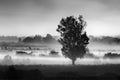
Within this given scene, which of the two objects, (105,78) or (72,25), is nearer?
(105,78)

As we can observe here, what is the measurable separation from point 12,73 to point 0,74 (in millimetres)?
2020

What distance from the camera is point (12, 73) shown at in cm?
4575

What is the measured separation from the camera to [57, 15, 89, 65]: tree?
81750mm

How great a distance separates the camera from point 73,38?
8206 centimetres

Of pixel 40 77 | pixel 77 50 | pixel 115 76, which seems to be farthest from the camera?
pixel 77 50

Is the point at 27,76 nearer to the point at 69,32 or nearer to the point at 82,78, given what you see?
the point at 82,78

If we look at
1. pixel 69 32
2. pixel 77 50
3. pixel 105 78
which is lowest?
pixel 105 78

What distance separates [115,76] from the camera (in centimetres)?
4712

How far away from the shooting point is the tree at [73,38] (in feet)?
268

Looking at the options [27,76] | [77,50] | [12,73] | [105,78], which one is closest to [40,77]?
[27,76]

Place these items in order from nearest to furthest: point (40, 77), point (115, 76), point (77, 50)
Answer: point (40, 77) < point (115, 76) < point (77, 50)

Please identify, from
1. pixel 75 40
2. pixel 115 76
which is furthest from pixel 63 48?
pixel 115 76

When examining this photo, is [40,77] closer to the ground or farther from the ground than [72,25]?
closer to the ground

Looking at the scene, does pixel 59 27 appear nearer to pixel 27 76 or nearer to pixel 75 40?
pixel 75 40
